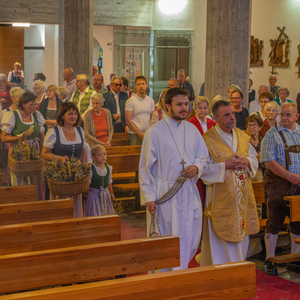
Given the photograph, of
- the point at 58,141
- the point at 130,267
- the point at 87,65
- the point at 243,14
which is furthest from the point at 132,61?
the point at 130,267

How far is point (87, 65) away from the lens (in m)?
11.3

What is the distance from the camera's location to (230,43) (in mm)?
9914

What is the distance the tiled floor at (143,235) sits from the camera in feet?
16.4

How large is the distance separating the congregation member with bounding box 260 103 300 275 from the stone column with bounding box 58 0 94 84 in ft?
23.2

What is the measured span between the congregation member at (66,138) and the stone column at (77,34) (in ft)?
19.5

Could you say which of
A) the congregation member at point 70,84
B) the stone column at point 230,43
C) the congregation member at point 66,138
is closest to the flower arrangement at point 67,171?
the congregation member at point 66,138

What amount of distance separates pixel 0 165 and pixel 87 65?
4620 mm

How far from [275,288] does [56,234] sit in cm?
216

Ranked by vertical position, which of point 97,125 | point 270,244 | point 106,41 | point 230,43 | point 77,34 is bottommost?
point 270,244

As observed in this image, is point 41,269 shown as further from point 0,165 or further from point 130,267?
point 0,165

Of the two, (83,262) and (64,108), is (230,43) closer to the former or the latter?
(64,108)

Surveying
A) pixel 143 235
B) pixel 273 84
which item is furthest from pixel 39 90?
pixel 273 84

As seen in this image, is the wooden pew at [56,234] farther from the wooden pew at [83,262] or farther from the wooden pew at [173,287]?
the wooden pew at [173,287]

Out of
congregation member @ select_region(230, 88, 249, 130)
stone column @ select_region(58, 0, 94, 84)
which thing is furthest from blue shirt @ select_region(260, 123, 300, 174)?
stone column @ select_region(58, 0, 94, 84)
